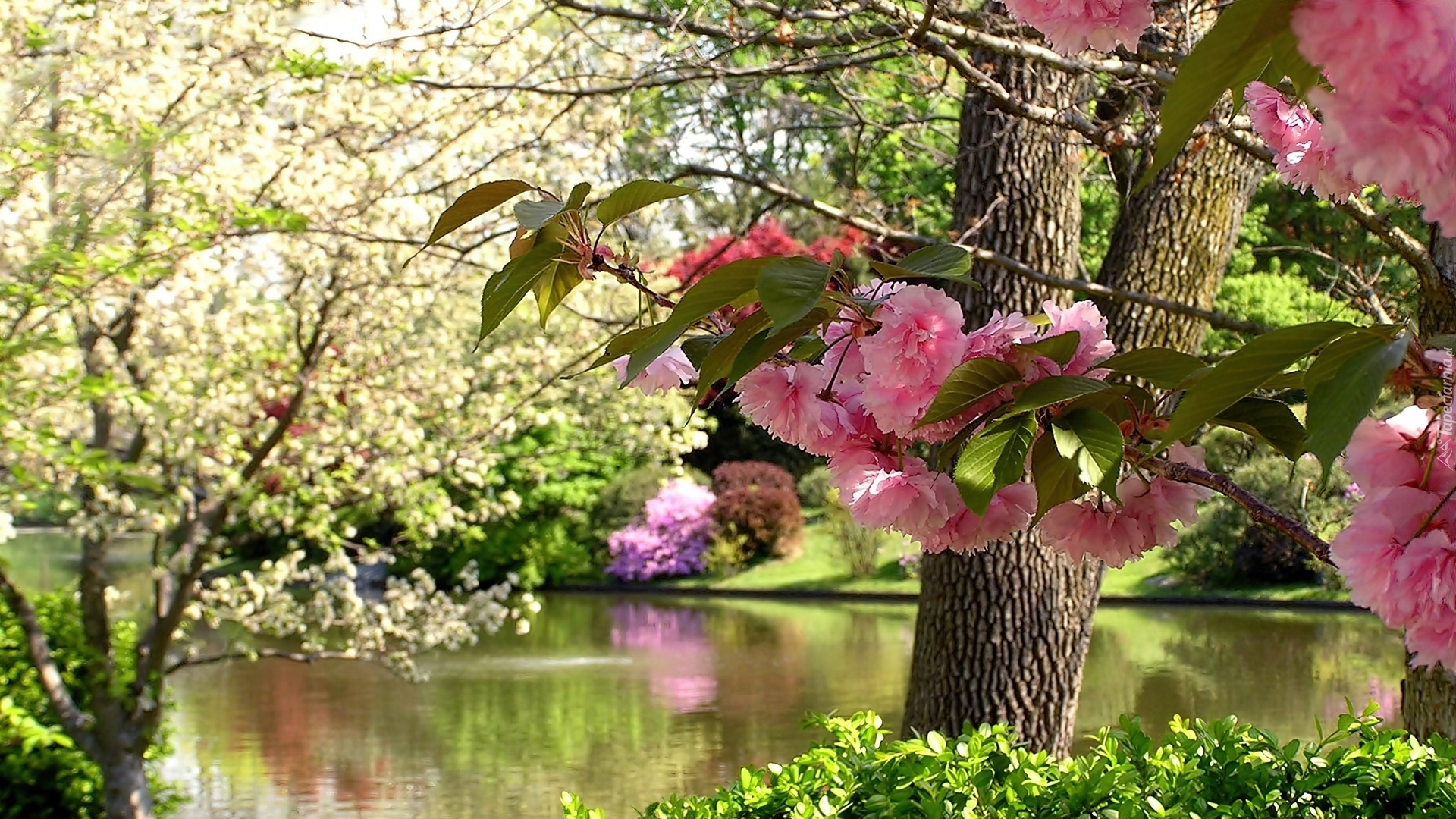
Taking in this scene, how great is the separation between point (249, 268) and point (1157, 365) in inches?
238

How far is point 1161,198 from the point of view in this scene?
148 inches

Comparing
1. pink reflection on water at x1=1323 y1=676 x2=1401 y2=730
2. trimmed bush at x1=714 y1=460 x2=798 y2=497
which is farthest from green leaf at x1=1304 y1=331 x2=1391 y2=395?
trimmed bush at x1=714 y1=460 x2=798 y2=497

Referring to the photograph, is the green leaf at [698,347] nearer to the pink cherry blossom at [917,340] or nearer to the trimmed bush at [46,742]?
the pink cherry blossom at [917,340]

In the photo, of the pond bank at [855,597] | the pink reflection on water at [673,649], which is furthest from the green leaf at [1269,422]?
the pond bank at [855,597]

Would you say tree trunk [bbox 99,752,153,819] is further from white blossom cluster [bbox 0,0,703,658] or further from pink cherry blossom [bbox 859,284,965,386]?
pink cherry blossom [bbox 859,284,965,386]

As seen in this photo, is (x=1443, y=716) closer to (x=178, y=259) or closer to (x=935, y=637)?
(x=935, y=637)

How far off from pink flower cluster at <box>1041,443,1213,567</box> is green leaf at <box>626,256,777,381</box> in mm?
354

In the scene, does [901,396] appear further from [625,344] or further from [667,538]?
[667,538]

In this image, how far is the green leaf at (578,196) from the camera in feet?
3.01

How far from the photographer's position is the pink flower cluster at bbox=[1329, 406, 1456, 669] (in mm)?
660

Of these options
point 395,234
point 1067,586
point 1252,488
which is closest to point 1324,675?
point 1252,488

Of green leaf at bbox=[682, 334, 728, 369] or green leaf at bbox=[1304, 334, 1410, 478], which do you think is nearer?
green leaf at bbox=[1304, 334, 1410, 478]

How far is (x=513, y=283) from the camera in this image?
90cm

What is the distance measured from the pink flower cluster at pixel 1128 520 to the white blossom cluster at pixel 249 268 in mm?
3480
